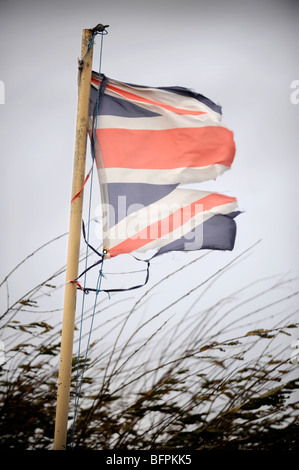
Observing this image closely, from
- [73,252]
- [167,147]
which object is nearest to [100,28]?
[167,147]

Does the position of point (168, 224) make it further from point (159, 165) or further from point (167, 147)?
point (167, 147)

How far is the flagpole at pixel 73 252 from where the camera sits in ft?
7.75

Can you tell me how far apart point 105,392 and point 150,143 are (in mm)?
1516

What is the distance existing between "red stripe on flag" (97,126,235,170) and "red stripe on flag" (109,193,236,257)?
22 cm

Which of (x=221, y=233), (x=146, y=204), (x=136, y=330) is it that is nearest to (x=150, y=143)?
(x=146, y=204)

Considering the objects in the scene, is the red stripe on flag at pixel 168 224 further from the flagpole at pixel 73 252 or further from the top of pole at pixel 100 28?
the top of pole at pixel 100 28

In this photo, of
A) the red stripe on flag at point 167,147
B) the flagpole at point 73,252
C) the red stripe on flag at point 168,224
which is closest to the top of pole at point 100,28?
the flagpole at point 73,252

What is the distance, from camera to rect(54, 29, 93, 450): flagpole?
2.36 metres

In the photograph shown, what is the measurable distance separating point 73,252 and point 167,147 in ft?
2.72

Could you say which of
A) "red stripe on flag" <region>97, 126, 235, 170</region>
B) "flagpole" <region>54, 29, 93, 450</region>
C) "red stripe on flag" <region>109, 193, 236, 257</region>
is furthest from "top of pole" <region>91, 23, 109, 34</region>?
"red stripe on flag" <region>109, 193, 236, 257</region>

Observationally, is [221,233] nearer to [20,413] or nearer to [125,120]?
[125,120]

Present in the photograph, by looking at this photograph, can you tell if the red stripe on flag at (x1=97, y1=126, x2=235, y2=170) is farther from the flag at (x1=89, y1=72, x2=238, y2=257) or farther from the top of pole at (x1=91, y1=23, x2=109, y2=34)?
the top of pole at (x1=91, y1=23, x2=109, y2=34)
